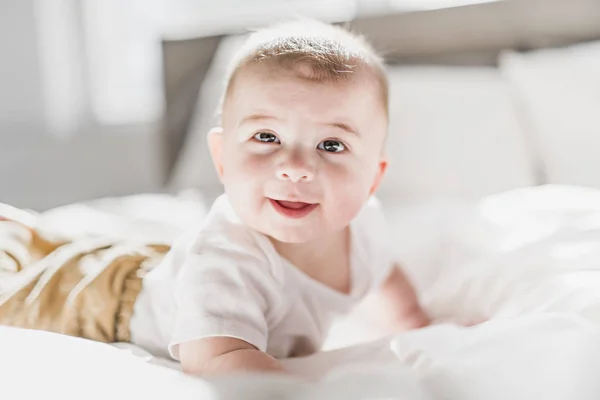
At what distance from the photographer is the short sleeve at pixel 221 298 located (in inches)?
30.4

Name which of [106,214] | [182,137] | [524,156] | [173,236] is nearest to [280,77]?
[173,236]

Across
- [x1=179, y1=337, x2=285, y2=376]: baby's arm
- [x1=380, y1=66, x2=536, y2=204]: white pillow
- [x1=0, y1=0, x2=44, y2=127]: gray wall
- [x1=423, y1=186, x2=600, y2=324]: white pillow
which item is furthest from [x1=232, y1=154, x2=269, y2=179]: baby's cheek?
[x1=0, y1=0, x2=44, y2=127]: gray wall

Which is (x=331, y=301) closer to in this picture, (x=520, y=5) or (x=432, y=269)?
(x=432, y=269)

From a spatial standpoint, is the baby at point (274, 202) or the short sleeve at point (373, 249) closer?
the baby at point (274, 202)

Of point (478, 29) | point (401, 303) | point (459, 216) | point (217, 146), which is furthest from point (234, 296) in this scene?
point (478, 29)

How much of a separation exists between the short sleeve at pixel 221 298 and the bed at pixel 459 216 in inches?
2.5

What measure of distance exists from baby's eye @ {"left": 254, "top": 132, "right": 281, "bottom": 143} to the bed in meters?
0.25

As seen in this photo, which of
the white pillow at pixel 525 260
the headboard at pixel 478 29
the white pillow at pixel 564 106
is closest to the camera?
the white pillow at pixel 525 260

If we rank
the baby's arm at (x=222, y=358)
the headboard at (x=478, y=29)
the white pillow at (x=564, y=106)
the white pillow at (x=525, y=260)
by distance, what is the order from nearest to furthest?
the baby's arm at (x=222, y=358) < the white pillow at (x=525, y=260) < the white pillow at (x=564, y=106) < the headboard at (x=478, y=29)

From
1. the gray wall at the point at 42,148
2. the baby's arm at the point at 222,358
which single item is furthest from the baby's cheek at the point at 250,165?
the gray wall at the point at 42,148

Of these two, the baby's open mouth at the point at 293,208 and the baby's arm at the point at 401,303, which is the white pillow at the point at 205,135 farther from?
the baby's open mouth at the point at 293,208

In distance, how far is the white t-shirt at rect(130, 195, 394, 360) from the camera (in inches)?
30.9

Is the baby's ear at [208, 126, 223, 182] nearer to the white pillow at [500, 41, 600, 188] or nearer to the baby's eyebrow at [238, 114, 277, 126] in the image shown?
the baby's eyebrow at [238, 114, 277, 126]

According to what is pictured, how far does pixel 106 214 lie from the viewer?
1.39 metres
